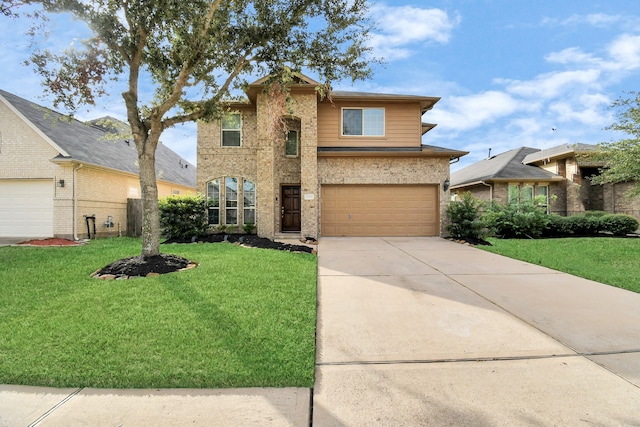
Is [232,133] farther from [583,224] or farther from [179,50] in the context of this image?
[583,224]

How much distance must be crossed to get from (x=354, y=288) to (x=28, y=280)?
5744 mm

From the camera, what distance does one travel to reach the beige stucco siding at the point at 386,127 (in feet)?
43.4

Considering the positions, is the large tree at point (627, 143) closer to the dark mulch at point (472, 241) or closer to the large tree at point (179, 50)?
the dark mulch at point (472, 241)

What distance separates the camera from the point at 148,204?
22.6 ft

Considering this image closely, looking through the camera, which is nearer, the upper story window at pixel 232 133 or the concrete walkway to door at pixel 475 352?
the concrete walkway to door at pixel 475 352

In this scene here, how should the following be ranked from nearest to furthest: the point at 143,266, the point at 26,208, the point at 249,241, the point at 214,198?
the point at 143,266
the point at 249,241
the point at 26,208
the point at 214,198

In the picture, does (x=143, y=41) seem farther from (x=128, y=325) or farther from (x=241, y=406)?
(x=241, y=406)

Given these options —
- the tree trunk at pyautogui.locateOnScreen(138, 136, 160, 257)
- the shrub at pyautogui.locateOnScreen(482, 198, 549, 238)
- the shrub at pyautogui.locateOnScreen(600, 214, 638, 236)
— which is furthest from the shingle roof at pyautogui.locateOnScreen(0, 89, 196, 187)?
the shrub at pyautogui.locateOnScreen(600, 214, 638, 236)

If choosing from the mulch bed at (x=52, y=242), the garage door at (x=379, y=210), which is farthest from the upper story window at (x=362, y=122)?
the mulch bed at (x=52, y=242)

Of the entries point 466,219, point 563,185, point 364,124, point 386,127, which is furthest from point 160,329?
point 563,185

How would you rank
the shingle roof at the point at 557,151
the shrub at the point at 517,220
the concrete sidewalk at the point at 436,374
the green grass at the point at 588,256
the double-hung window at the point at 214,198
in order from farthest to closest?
the shingle roof at the point at 557,151 → the double-hung window at the point at 214,198 → the shrub at the point at 517,220 → the green grass at the point at 588,256 → the concrete sidewalk at the point at 436,374

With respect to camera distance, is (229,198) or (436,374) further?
(229,198)

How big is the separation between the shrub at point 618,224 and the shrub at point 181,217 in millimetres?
16629

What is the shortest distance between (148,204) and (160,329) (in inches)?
166
